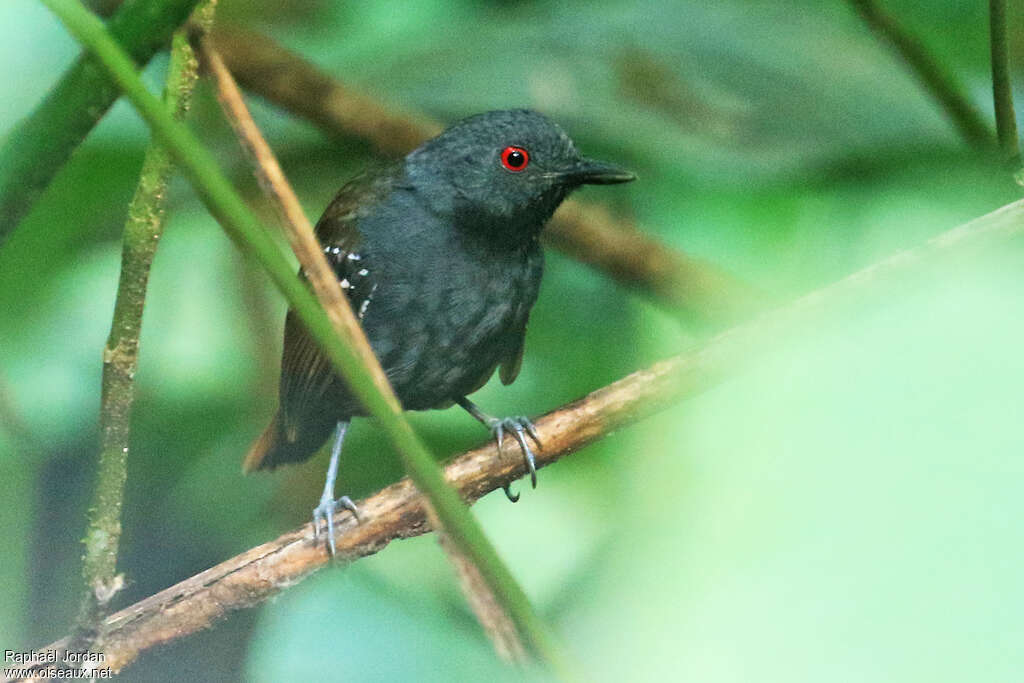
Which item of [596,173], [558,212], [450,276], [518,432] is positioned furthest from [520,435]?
[558,212]

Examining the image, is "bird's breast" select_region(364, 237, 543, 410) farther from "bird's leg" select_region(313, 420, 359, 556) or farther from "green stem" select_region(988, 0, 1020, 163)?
"green stem" select_region(988, 0, 1020, 163)

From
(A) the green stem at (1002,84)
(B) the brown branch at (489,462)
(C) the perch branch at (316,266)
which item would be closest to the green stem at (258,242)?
(C) the perch branch at (316,266)

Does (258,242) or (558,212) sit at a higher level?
(258,242)

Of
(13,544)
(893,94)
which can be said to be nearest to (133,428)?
(13,544)

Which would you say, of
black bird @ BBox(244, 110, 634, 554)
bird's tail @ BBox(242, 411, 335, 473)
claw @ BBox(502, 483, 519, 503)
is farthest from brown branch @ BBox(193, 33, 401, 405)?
bird's tail @ BBox(242, 411, 335, 473)

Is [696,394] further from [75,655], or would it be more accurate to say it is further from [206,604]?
[75,655]

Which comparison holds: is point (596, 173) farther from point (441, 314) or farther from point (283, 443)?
point (283, 443)
